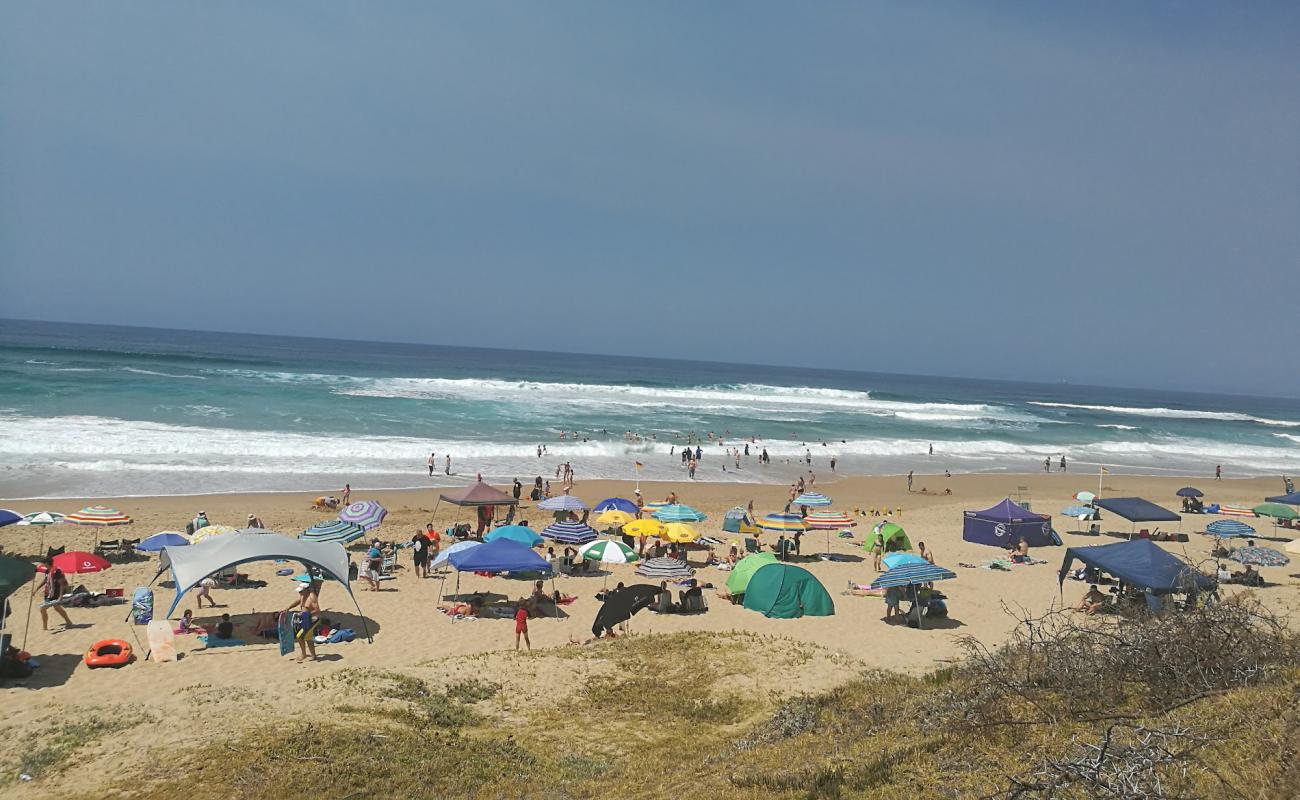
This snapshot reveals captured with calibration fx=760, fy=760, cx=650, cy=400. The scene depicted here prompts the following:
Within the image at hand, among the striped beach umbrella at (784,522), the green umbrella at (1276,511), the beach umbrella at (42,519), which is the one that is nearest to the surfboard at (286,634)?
the beach umbrella at (42,519)

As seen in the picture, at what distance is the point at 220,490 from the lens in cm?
2538

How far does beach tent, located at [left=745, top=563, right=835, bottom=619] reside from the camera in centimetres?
1431

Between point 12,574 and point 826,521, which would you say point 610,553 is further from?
point 12,574

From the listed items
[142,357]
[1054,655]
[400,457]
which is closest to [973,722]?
[1054,655]

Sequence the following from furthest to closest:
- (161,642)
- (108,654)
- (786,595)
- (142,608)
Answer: (786,595)
(142,608)
(161,642)
(108,654)

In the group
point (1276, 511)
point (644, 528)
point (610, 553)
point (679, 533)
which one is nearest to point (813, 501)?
point (679, 533)

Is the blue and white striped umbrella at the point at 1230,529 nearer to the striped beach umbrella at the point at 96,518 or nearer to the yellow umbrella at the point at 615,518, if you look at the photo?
the yellow umbrella at the point at 615,518

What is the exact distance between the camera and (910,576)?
14055mm

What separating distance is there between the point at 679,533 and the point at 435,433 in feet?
84.4

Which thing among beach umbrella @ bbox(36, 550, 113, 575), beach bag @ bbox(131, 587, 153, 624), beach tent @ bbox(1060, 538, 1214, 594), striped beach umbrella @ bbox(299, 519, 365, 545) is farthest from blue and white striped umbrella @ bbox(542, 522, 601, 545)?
beach tent @ bbox(1060, 538, 1214, 594)

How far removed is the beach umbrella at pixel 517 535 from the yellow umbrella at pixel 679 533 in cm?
301

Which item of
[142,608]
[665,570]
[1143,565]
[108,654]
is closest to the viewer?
[108,654]

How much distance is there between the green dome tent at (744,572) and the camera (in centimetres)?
1529

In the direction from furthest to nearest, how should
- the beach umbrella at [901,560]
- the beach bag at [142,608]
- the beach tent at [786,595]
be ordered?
1. the beach umbrella at [901,560]
2. the beach tent at [786,595]
3. the beach bag at [142,608]
